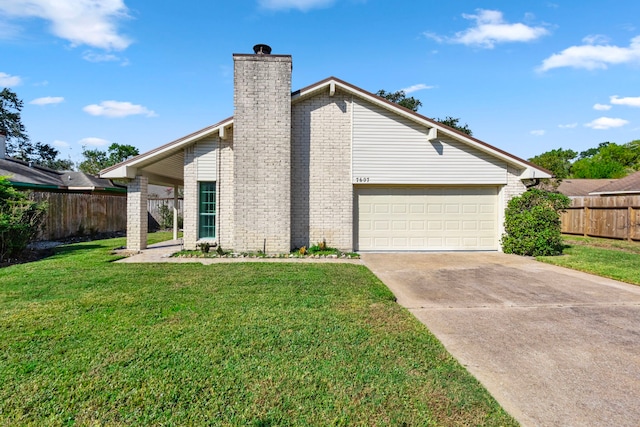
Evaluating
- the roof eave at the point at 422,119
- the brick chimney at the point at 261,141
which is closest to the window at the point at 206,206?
the brick chimney at the point at 261,141

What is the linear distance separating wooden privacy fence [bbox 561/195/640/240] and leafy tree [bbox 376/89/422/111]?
45.5 ft

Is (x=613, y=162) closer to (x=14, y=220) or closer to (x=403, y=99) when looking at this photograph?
(x=403, y=99)

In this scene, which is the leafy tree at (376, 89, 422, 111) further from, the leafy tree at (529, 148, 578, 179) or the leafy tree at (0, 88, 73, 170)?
the leafy tree at (0, 88, 73, 170)

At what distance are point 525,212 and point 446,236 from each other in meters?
2.39

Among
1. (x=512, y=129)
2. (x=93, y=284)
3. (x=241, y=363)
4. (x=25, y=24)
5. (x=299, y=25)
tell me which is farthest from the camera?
(x=512, y=129)

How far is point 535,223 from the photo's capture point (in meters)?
10.4

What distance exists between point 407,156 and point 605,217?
11053 millimetres

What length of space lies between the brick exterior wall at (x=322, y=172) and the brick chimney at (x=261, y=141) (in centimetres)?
64

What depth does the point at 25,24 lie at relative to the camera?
1143 centimetres

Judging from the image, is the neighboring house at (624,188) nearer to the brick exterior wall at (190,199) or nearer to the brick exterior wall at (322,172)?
the brick exterior wall at (322,172)

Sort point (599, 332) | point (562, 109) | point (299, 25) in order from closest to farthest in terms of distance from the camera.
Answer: point (599, 332), point (299, 25), point (562, 109)

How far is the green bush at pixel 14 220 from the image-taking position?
912cm

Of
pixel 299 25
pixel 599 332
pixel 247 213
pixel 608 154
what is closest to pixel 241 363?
pixel 599 332

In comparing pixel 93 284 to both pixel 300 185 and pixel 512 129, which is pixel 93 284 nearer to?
pixel 300 185
